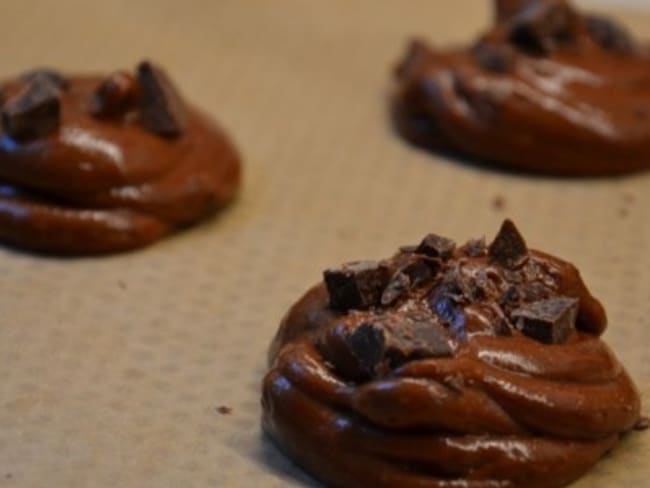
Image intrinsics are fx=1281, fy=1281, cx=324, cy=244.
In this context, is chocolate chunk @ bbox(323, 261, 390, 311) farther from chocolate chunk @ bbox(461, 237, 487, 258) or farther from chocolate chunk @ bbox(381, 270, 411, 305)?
chocolate chunk @ bbox(461, 237, 487, 258)

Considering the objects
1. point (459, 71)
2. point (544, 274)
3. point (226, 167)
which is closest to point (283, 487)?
point (544, 274)

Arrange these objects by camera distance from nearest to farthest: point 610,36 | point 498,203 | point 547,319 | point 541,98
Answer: point 547,319 < point 498,203 < point 541,98 < point 610,36

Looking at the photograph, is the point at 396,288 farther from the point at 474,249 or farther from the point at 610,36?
the point at 610,36

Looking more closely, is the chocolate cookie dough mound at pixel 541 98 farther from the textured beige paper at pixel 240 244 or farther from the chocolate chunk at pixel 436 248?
the chocolate chunk at pixel 436 248

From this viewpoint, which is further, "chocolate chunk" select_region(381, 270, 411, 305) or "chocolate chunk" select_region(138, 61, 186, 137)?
"chocolate chunk" select_region(138, 61, 186, 137)

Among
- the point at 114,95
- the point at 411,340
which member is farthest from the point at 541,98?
the point at 411,340

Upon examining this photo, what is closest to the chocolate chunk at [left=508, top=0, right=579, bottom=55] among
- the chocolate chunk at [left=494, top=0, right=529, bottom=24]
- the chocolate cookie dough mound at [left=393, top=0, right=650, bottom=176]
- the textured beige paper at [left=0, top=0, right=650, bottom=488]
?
the chocolate cookie dough mound at [left=393, top=0, right=650, bottom=176]

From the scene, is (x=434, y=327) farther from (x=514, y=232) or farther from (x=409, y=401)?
(x=514, y=232)
